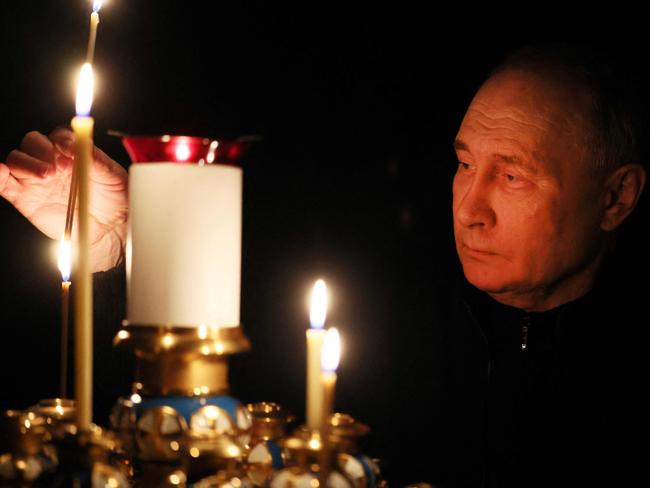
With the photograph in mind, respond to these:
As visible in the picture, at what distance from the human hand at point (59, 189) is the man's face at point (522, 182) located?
0.92 metres

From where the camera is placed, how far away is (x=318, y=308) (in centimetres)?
101

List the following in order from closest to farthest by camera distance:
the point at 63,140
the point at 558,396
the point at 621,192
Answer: the point at 63,140 < the point at 621,192 < the point at 558,396

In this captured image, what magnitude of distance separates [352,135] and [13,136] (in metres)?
1.07

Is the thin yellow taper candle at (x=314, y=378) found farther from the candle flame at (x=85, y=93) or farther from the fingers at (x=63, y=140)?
the fingers at (x=63, y=140)

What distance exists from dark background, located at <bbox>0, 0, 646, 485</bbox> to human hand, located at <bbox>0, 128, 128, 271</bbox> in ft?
1.21

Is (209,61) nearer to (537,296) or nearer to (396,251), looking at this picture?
(396,251)

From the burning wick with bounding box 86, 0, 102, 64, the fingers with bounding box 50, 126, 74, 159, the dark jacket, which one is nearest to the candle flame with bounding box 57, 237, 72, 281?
the burning wick with bounding box 86, 0, 102, 64

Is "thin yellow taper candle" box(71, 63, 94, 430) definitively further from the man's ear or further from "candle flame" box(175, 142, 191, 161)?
the man's ear

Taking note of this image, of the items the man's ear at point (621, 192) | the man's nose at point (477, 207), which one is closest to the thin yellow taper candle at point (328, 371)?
the man's nose at point (477, 207)

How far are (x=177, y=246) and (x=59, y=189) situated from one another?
1.42 metres

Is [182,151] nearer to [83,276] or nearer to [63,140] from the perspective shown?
[83,276]

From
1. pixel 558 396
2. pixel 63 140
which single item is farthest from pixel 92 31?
pixel 558 396

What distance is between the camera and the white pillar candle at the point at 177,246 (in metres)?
0.95

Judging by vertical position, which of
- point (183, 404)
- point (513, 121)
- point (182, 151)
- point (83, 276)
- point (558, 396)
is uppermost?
point (513, 121)
